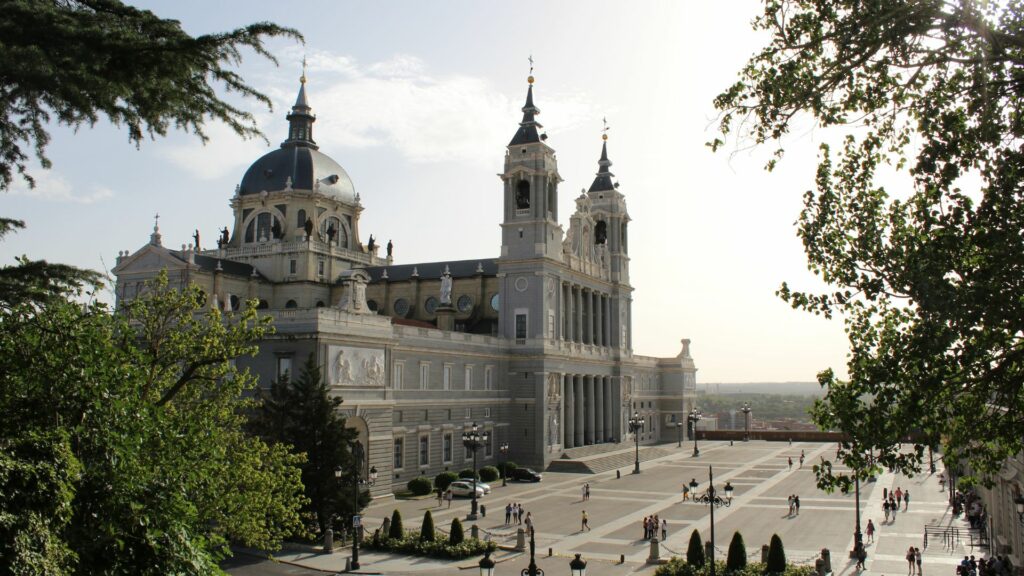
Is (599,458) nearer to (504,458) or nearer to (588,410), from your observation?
(588,410)

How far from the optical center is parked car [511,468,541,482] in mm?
59688

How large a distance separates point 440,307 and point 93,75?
181ft

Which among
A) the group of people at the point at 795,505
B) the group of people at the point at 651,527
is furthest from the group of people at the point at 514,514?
the group of people at the point at 795,505

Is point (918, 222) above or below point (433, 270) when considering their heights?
below

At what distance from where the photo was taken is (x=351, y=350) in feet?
154

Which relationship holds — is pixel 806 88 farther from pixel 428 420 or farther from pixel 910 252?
pixel 428 420

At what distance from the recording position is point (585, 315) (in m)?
77.8

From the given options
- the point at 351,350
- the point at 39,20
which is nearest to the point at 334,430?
the point at 351,350

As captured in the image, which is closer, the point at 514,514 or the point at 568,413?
the point at 514,514

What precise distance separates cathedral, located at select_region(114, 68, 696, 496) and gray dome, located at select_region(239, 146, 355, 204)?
139 millimetres

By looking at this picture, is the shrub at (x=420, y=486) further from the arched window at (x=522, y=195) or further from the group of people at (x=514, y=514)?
the arched window at (x=522, y=195)

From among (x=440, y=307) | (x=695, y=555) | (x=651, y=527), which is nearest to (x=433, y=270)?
(x=440, y=307)

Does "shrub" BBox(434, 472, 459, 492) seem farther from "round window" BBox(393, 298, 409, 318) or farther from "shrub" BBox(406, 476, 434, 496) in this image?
"round window" BBox(393, 298, 409, 318)

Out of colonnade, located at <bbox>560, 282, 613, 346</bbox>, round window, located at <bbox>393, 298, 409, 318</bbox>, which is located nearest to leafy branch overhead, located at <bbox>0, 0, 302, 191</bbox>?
colonnade, located at <bbox>560, 282, 613, 346</bbox>
